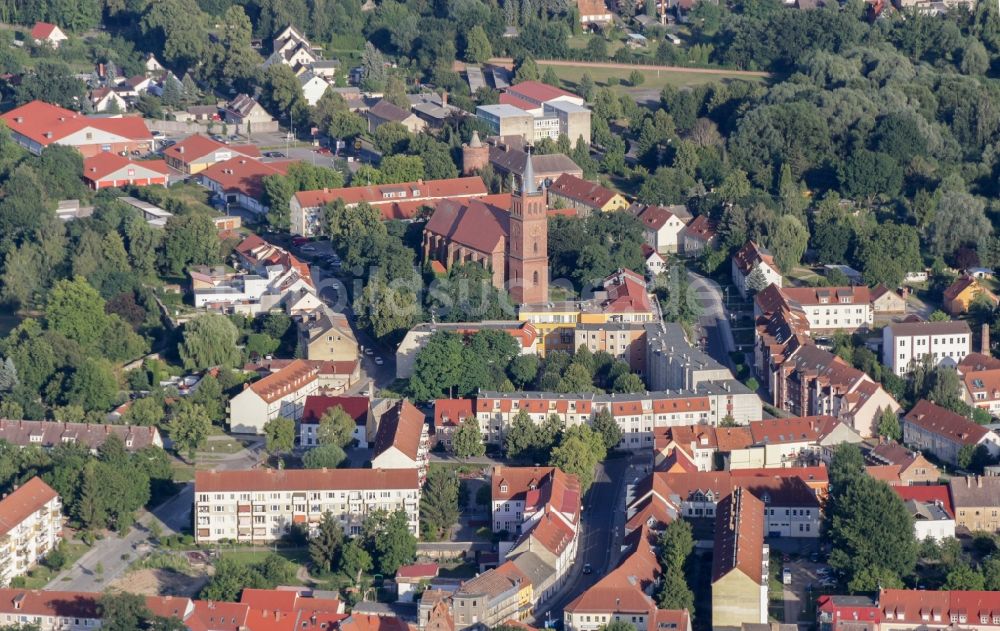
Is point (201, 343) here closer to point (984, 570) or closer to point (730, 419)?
point (730, 419)

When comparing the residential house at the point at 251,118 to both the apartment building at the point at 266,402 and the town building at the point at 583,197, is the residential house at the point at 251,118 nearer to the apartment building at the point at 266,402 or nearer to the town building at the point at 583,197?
the town building at the point at 583,197

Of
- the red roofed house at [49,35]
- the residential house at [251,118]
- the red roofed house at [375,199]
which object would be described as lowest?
the red roofed house at [49,35]

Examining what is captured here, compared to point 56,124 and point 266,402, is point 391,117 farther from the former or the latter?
point 266,402

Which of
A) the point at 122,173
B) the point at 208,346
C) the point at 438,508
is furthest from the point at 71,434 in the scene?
the point at 122,173

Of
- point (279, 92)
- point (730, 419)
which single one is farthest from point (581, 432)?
point (279, 92)

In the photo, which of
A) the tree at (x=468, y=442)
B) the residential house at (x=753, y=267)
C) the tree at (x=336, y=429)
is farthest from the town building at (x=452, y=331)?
the residential house at (x=753, y=267)

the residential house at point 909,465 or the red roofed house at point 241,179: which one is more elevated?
the residential house at point 909,465
